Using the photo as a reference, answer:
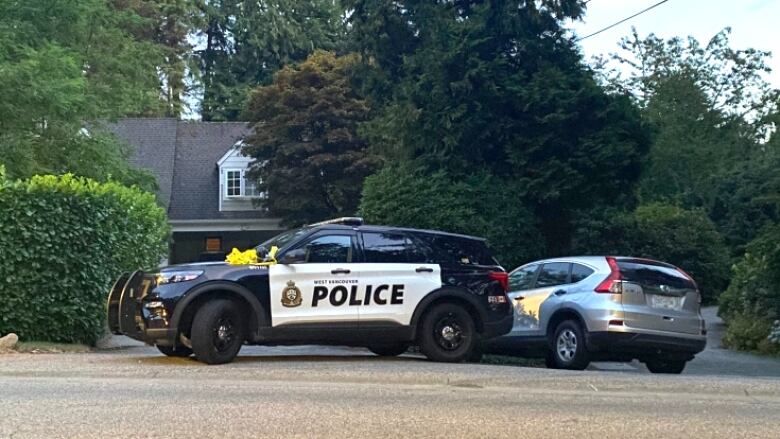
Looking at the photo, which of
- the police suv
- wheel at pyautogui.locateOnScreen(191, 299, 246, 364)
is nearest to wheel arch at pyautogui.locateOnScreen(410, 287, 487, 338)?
the police suv

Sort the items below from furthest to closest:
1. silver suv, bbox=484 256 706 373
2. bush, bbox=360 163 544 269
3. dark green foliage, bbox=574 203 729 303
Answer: dark green foliage, bbox=574 203 729 303 < bush, bbox=360 163 544 269 < silver suv, bbox=484 256 706 373

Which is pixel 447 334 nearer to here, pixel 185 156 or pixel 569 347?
pixel 569 347

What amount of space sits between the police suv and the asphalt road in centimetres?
37

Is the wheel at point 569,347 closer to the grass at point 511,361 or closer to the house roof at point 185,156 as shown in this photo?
the grass at point 511,361

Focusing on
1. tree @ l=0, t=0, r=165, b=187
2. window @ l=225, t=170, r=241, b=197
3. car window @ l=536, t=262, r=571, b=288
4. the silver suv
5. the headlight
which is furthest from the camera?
window @ l=225, t=170, r=241, b=197

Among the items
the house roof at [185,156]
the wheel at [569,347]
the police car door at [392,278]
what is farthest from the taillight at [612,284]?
the house roof at [185,156]

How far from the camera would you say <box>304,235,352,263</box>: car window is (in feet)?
41.3

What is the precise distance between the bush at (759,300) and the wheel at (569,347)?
5.93 meters

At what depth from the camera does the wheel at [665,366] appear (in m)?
14.9

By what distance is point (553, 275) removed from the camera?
15023 mm

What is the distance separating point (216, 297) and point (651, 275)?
595 cm

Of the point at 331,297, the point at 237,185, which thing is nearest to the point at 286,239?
the point at 331,297

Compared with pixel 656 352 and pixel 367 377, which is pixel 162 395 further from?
pixel 656 352

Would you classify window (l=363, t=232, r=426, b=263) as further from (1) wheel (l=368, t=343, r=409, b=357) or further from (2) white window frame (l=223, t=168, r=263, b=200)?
(2) white window frame (l=223, t=168, r=263, b=200)
